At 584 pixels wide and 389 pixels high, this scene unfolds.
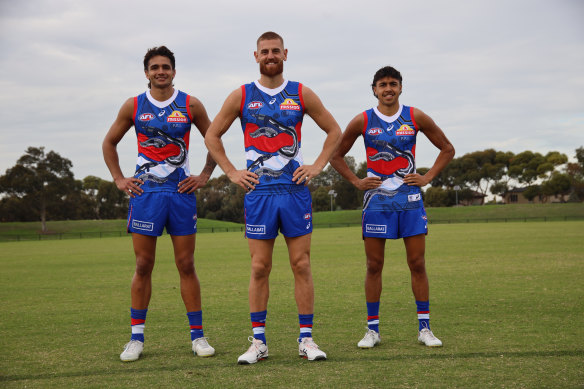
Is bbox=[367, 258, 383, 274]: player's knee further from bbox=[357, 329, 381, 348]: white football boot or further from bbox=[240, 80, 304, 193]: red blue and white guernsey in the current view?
bbox=[240, 80, 304, 193]: red blue and white guernsey

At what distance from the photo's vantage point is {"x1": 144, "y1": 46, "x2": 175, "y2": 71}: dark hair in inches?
228

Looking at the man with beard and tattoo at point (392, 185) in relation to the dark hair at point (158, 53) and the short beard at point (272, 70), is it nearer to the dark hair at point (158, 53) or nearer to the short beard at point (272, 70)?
the short beard at point (272, 70)

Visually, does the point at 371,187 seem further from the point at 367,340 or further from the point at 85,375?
the point at 85,375

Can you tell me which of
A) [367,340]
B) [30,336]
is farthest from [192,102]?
[30,336]

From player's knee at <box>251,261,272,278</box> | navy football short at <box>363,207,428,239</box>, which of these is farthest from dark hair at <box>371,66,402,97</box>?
player's knee at <box>251,261,272,278</box>

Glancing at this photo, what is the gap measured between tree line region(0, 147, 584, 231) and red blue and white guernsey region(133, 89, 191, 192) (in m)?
80.1

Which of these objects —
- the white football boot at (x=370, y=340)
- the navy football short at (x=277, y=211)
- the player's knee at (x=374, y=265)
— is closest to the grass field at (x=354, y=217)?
the player's knee at (x=374, y=265)

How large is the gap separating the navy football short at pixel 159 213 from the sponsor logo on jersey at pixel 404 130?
225cm

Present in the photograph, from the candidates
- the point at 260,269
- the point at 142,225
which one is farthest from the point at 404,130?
the point at 142,225

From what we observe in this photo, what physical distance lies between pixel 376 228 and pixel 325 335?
1338 millimetres

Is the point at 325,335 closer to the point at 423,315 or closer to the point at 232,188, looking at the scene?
the point at 423,315

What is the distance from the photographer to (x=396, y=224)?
597cm

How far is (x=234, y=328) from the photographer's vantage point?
700 centimetres

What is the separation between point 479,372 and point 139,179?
3.55 metres
